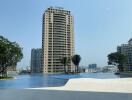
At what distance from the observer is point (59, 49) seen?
109562 millimetres

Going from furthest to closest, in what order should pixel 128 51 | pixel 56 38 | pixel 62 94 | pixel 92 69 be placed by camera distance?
pixel 92 69 < pixel 128 51 < pixel 56 38 < pixel 62 94

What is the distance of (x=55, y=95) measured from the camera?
22.9ft

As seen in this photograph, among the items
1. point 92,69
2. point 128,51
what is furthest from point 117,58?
point 92,69

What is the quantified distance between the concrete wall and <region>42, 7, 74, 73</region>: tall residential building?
9845 cm

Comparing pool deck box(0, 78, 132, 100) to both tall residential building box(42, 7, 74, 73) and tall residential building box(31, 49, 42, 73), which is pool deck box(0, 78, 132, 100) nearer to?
Answer: tall residential building box(42, 7, 74, 73)

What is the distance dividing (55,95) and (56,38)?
104525 millimetres

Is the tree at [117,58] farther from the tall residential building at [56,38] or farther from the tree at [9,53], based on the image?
the tree at [9,53]

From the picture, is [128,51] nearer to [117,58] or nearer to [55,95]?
[117,58]

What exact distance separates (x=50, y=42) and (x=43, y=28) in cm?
811

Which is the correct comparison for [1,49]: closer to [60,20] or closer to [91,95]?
[91,95]

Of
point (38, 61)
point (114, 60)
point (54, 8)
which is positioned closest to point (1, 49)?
point (114, 60)

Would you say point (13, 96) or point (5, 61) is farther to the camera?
point (5, 61)

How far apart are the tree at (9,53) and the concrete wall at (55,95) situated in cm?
3443

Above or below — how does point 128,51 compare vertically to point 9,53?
above
